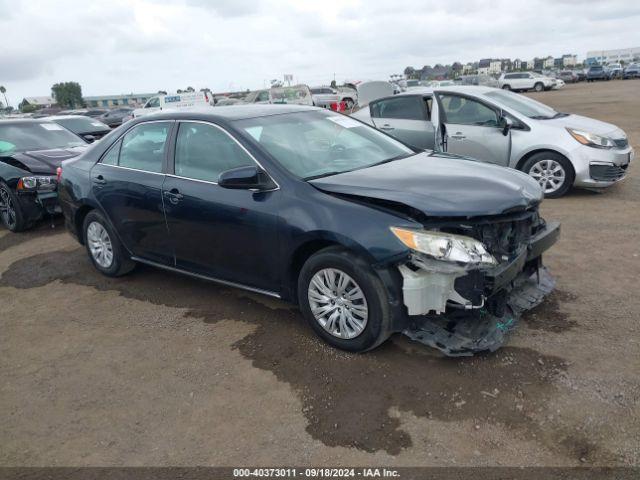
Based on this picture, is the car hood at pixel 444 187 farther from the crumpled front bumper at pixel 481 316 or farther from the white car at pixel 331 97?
the white car at pixel 331 97

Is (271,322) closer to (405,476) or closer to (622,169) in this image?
(405,476)

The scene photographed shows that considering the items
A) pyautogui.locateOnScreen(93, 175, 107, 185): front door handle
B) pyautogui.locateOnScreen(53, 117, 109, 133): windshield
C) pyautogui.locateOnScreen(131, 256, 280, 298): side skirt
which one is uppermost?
pyautogui.locateOnScreen(53, 117, 109, 133): windshield

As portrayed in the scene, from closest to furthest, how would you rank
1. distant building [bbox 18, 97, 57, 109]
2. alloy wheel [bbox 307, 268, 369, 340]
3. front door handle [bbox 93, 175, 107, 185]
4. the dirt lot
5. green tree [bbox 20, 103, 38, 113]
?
the dirt lot < alloy wheel [bbox 307, 268, 369, 340] < front door handle [bbox 93, 175, 107, 185] < green tree [bbox 20, 103, 38, 113] < distant building [bbox 18, 97, 57, 109]

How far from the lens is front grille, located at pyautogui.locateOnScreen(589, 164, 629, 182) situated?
22.8 ft

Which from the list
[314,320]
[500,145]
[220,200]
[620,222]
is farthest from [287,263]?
[500,145]

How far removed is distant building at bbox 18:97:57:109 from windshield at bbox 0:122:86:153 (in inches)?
3426

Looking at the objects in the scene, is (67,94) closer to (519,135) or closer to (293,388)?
(519,135)

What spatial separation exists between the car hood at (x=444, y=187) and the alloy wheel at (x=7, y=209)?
5584 mm

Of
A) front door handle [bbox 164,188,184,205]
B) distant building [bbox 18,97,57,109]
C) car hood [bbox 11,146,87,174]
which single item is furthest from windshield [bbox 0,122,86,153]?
distant building [bbox 18,97,57,109]

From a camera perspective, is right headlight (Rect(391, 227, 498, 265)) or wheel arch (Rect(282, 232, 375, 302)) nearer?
right headlight (Rect(391, 227, 498, 265))

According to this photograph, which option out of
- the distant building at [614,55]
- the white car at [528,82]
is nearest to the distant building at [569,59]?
the distant building at [614,55]

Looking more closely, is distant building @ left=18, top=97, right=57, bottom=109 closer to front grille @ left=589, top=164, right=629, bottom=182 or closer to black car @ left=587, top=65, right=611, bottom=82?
black car @ left=587, top=65, right=611, bottom=82

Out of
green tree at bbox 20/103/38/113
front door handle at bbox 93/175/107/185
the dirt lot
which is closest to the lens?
the dirt lot

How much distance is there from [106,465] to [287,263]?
5.43 feet
